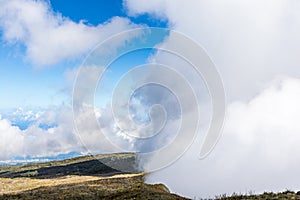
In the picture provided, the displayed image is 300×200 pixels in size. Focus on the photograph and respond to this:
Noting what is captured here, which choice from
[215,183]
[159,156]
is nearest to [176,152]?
[159,156]

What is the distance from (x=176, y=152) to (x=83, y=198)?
68.9 metres

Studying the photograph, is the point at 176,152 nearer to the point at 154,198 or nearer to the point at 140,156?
the point at 140,156

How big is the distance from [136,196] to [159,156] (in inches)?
3208

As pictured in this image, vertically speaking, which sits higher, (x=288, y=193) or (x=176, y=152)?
(x=176, y=152)

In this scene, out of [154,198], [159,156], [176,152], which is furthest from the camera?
[159,156]

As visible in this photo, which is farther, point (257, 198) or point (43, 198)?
point (43, 198)

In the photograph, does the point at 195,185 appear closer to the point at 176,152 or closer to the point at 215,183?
the point at 215,183

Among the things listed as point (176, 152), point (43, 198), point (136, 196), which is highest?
point (176, 152)

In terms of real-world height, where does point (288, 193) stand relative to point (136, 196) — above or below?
below

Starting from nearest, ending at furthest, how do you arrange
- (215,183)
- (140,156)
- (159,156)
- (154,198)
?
(154,198), (215,183), (159,156), (140,156)

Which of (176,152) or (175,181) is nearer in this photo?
(175,181)

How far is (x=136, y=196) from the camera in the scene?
4044cm

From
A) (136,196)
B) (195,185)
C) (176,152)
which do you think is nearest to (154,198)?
(136,196)

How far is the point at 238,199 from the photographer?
33375 millimetres
